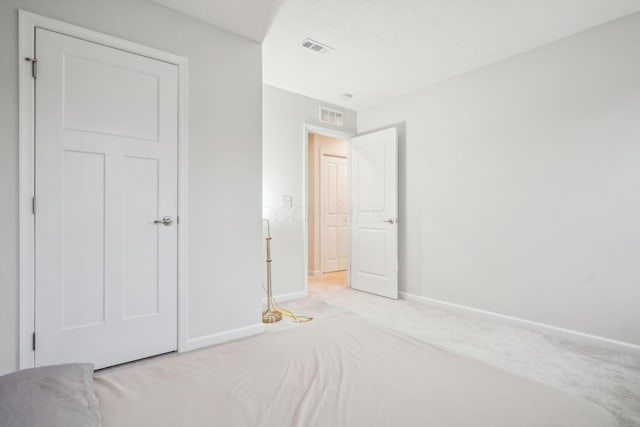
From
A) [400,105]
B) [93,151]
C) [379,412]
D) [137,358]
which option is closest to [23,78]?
[93,151]

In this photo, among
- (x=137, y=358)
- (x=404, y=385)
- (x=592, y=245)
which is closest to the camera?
(x=404, y=385)

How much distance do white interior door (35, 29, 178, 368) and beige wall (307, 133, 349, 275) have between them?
3.34m

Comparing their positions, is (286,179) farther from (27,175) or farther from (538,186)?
(538,186)

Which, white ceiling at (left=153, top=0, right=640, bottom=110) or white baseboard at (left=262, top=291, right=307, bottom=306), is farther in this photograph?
white baseboard at (left=262, top=291, right=307, bottom=306)

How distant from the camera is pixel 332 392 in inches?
33.5

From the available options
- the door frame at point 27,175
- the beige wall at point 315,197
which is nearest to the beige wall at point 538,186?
the beige wall at point 315,197

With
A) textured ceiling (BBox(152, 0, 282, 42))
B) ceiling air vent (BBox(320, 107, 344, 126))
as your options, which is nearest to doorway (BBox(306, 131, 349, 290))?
ceiling air vent (BBox(320, 107, 344, 126))

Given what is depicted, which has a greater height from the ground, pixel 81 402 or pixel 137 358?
pixel 81 402

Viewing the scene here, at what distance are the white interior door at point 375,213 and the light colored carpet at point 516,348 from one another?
0.35 metres

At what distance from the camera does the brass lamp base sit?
3075 mm

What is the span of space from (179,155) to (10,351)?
5.06 feet

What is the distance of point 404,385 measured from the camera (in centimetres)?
88

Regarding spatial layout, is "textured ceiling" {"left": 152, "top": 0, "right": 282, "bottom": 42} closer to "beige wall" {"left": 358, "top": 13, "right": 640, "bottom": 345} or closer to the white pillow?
"beige wall" {"left": 358, "top": 13, "right": 640, "bottom": 345}

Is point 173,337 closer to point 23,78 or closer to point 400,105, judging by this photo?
point 23,78
